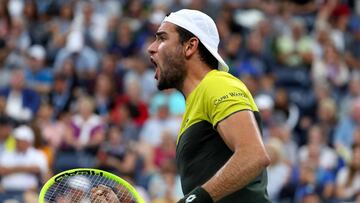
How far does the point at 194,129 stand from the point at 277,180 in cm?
749

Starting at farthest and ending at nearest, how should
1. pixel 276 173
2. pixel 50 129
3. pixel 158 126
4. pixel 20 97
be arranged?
pixel 20 97, pixel 158 126, pixel 50 129, pixel 276 173

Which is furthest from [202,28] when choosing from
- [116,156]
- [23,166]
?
[116,156]

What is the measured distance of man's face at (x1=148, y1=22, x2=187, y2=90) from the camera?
4.81 meters

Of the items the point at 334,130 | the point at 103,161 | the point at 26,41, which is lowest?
the point at 334,130

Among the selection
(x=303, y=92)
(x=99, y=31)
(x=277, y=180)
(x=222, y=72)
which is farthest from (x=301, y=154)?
(x=222, y=72)

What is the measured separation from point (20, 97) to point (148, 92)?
1.96 metres

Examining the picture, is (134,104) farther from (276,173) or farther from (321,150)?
(321,150)

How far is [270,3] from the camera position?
17.1 meters

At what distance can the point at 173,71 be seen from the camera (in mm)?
4816

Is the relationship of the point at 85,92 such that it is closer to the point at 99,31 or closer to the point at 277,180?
the point at 99,31

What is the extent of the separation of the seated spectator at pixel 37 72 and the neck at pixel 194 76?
9.23 meters

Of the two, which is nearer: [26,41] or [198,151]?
[198,151]

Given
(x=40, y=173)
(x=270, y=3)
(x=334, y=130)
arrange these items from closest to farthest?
(x=40, y=173) < (x=334, y=130) < (x=270, y=3)

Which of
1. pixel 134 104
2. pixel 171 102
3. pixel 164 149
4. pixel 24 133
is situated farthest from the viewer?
pixel 134 104
